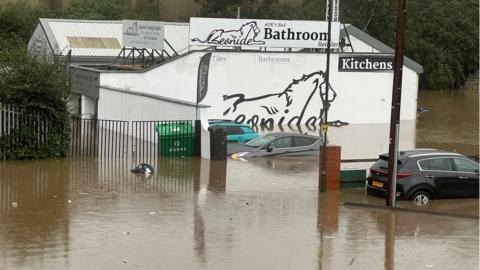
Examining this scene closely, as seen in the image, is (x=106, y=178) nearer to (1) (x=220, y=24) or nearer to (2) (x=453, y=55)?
(1) (x=220, y=24)

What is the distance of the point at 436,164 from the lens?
21312 mm

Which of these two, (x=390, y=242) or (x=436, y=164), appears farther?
(x=436, y=164)

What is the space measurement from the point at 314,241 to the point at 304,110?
2766 centimetres

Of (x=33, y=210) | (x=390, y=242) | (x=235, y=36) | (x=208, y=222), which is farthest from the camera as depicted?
(x=235, y=36)

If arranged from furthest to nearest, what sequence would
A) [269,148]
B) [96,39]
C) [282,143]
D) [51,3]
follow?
[51,3], [96,39], [282,143], [269,148]

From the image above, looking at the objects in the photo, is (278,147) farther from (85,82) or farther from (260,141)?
(85,82)

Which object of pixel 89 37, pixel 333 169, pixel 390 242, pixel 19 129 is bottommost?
pixel 390 242

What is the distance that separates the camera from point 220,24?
140 ft

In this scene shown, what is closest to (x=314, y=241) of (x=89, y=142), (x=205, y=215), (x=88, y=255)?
(x=205, y=215)

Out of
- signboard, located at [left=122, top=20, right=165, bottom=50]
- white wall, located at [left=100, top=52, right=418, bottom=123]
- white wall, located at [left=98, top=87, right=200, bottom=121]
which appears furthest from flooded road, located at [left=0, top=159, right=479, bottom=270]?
signboard, located at [left=122, top=20, right=165, bottom=50]

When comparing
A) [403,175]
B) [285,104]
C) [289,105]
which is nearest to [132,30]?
[285,104]

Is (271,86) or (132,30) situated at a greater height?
(132,30)

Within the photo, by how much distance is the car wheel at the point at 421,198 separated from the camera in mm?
21141

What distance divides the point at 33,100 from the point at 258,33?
18.6 m
